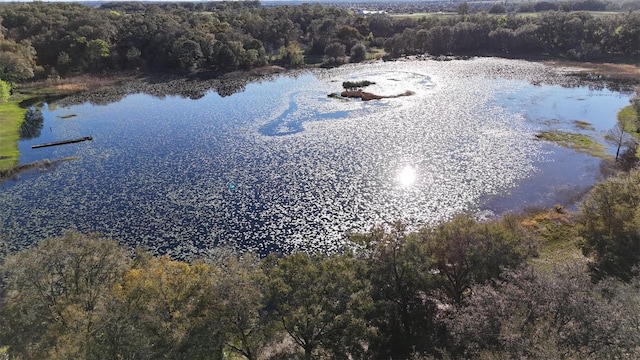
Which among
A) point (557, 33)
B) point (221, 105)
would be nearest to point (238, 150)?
point (221, 105)

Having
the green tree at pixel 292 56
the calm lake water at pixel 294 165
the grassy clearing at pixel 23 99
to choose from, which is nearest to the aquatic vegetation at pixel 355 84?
the calm lake water at pixel 294 165

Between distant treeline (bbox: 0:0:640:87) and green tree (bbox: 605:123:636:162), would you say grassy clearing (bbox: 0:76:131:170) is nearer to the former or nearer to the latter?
distant treeline (bbox: 0:0:640:87)

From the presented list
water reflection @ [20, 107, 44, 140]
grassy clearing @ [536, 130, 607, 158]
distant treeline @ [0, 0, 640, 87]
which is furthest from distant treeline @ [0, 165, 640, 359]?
distant treeline @ [0, 0, 640, 87]

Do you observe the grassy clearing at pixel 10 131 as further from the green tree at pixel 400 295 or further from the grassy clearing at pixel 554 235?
the grassy clearing at pixel 554 235

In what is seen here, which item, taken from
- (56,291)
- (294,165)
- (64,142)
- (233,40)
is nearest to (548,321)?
(56,291)

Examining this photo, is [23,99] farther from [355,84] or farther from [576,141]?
[576,141]

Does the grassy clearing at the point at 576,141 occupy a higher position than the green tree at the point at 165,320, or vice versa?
the green tree at the point at 165,320
